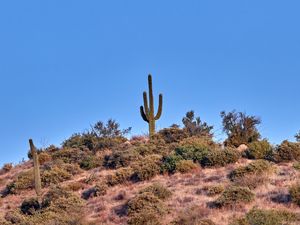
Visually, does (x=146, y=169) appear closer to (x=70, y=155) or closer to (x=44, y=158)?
(x=70, y=155)

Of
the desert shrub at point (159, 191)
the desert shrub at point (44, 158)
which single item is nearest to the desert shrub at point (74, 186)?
the desert shrub at point (159, 191)

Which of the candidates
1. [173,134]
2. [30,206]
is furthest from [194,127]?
[30,206]

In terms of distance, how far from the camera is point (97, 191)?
82.3 ft

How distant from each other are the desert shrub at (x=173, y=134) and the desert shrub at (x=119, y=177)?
327 inches

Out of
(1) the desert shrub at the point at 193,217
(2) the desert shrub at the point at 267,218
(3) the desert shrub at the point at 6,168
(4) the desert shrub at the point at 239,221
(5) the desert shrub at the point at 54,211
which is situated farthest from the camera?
(3) the desert shrub at the point at 6,168

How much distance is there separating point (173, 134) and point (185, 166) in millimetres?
9541

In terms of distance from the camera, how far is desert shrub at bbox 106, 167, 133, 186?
26380 millimetres

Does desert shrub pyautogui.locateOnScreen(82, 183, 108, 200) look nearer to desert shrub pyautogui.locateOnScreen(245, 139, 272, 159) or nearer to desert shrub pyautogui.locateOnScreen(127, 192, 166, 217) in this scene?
desert shrub pyautogui.locateOnScreen(127, 192, 166, 217)

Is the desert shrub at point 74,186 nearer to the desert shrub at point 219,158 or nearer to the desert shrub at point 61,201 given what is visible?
the desert shrub at point 61,201

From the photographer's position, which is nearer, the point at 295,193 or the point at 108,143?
the point at 295,193

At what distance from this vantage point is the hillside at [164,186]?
19.2 metres

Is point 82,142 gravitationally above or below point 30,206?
above

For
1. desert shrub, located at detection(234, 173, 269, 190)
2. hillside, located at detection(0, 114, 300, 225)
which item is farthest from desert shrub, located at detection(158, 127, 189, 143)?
desert shrub, located at detection(234, 173, 269, 190)

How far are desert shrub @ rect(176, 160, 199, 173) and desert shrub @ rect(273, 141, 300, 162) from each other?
13.2 ft
